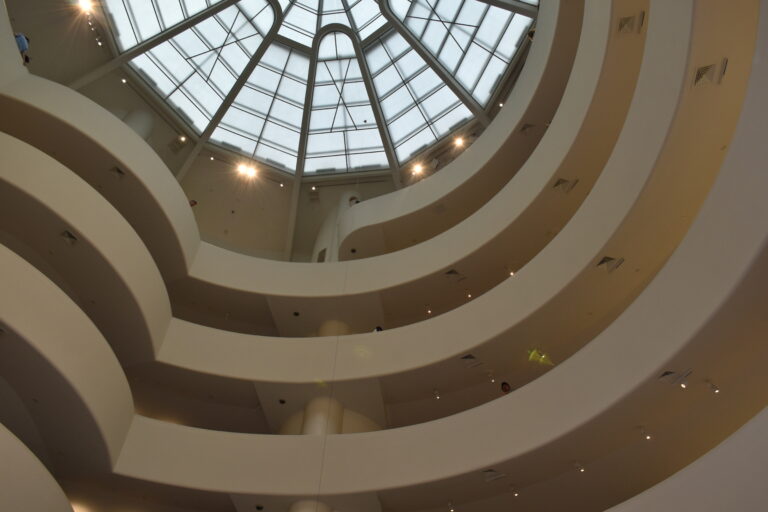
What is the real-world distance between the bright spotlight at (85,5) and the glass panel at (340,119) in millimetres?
8185

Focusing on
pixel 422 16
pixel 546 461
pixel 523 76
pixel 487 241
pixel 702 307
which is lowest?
pixel 546 461

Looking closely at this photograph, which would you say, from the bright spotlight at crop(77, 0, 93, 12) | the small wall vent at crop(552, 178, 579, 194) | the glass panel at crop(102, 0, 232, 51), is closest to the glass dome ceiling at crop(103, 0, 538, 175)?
→ the glass panel at crop(102, 0, 232, 51)

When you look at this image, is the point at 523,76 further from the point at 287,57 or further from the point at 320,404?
the point at 320,404

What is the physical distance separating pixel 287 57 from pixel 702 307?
1828 cm

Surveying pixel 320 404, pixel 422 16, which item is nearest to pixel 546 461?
pixel 320 404

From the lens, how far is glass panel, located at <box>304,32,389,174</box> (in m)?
21.8

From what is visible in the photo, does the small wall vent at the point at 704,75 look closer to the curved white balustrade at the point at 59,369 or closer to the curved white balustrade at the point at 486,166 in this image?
the curved white balustrade at the point at 486,166

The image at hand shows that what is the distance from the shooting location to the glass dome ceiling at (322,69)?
19281mm

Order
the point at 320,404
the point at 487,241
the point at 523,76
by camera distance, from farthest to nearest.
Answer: the point at 523,76, the point at 487,241, the point at 320,404

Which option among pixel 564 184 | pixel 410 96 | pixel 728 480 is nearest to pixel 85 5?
pixel 410 96

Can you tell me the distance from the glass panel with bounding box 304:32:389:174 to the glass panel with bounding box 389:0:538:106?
291 centimetres

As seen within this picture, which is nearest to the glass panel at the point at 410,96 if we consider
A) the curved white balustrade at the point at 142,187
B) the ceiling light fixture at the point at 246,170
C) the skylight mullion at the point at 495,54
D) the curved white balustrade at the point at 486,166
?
the skylight mullion at the point at 495,54

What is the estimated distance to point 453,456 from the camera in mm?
11023

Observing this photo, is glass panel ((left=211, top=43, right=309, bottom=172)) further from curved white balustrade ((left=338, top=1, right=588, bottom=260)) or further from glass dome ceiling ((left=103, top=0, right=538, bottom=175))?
curved white balustrade ((left=338, top=1, right=588, bottom=260))
